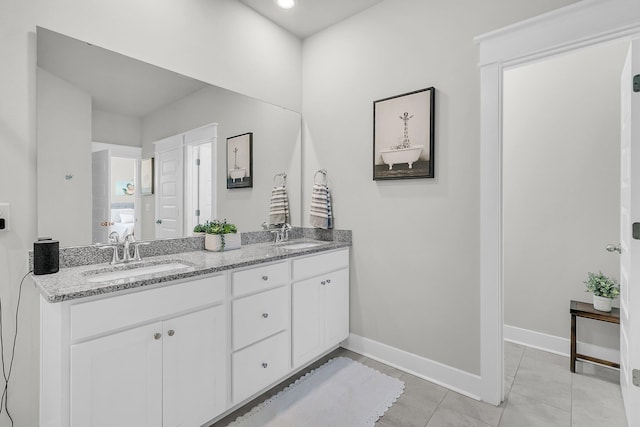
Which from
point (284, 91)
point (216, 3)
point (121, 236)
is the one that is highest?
point (216, 3)

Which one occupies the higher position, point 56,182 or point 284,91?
point 284,91

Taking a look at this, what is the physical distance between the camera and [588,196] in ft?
8.38

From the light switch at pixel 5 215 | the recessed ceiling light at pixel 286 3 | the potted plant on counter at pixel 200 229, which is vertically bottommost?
the potted plant on counter at pixel 200 229

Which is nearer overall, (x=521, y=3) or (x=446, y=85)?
(x=521, y=3)

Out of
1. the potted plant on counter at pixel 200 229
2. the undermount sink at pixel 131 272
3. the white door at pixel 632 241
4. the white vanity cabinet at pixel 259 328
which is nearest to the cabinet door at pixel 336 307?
the white vanity cabinet at pixel 259 328

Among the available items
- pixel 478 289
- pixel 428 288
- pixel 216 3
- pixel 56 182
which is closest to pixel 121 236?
pixel 56 182

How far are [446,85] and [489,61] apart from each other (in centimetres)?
28

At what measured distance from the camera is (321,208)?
2.82m

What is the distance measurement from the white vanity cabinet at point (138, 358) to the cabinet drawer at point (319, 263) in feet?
2.02

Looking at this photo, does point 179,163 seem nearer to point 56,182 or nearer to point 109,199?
point 109,199

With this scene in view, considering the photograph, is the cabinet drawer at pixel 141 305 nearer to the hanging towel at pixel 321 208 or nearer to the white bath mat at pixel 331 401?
the white bath mat at pixel 331 401

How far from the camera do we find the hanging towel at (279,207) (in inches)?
113

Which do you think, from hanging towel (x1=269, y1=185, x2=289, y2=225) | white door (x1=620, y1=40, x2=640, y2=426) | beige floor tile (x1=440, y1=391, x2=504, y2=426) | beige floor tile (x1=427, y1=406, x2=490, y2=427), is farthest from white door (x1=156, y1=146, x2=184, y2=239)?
white door (x1=620, y1=40, x2=640, y2=426)

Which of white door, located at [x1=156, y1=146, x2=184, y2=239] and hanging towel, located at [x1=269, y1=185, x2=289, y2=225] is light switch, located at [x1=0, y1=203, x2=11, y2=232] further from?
hanging towel, located at [x1=269, y1=185, x2=289, y2=225]
